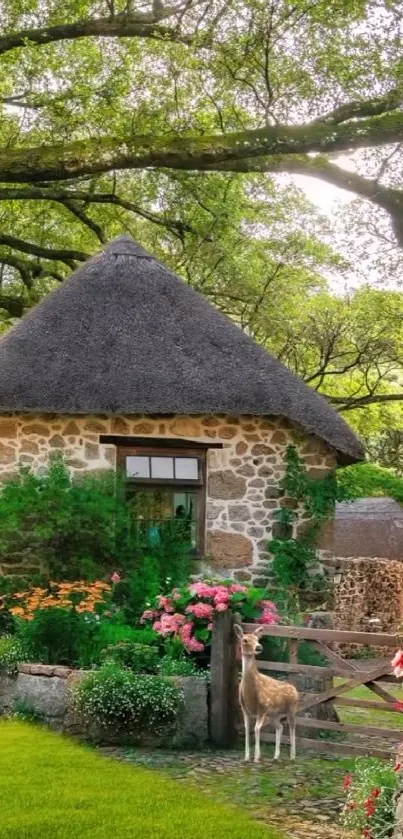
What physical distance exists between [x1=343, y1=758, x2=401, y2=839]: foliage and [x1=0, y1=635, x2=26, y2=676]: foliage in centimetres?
415

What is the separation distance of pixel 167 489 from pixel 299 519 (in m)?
1.66

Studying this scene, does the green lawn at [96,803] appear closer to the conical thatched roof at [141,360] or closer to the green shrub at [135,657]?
the green shrub at [135,657]

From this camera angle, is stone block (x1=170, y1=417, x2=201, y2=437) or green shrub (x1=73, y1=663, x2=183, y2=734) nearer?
green shrub (x1=73, y1=663, x2=183, y2=734)

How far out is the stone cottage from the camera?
40.2 feet

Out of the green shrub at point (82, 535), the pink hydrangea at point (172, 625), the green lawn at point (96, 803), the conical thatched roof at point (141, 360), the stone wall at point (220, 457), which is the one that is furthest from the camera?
the stone wall at point (220, 457)

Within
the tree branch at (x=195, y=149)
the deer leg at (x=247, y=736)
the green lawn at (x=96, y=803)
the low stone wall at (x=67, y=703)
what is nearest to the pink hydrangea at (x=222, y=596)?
the low stone wall at (x=67, y=703)

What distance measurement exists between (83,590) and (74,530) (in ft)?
3.59

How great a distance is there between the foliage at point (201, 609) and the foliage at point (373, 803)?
2910 mm

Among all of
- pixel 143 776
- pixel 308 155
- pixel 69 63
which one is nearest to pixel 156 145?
pixel 308 155

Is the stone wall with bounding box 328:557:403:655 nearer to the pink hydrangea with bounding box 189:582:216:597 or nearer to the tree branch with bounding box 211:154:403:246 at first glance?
the tree branch with bounding box 211:154:403:246

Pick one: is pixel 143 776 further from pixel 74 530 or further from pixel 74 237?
A: pixel 74 237

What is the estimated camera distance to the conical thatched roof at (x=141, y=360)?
12172mm

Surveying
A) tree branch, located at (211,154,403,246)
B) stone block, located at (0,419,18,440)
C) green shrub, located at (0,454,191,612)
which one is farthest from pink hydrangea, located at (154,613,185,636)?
tree branch, located at (211,154,403,246)

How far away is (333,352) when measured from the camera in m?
20.3
